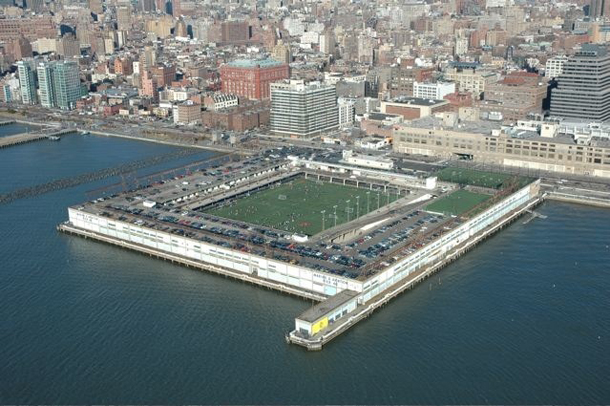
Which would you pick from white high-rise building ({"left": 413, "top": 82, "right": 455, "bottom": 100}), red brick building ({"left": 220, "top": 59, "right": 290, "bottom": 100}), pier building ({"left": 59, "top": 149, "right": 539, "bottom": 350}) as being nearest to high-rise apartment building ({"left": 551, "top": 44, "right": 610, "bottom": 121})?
white high-rise building ({"left": 413, "top": 82, "right": 455, "bottom": 100})

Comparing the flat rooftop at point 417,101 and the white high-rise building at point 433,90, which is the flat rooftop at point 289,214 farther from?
the white high-rise building at point 433,90

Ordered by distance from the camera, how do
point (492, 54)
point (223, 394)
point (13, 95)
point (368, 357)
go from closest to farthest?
point (223, 394)
point (368, 357)
point (13, 95)
point (492, 54)

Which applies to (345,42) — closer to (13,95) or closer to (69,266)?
(13,95)

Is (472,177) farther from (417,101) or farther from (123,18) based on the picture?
(123,18)

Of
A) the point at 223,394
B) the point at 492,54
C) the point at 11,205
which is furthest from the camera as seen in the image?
the point at 492,54

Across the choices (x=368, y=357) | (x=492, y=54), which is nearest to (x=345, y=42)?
(x=492, y=54)

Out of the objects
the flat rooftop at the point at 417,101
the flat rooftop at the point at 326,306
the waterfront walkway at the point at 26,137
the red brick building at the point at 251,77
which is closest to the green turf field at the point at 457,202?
the flat rooftop at the point at 326,306
